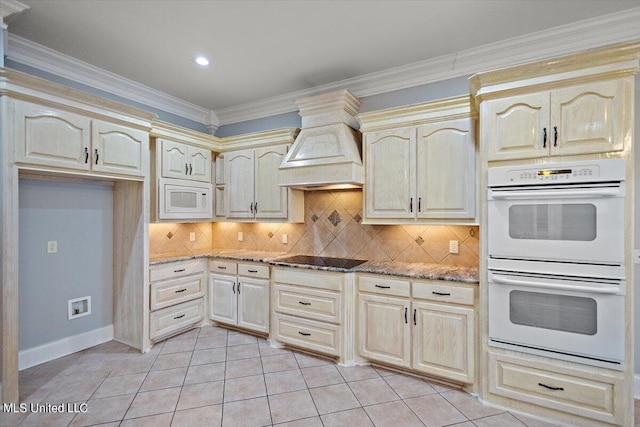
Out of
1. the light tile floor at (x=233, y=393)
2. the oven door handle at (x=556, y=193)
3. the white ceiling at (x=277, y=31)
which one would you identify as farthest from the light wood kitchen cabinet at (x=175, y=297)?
the oven door handle at (x=556, y=193)

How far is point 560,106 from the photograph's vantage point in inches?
80.0

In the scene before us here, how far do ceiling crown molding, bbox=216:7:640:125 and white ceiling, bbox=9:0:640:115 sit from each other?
80 mm

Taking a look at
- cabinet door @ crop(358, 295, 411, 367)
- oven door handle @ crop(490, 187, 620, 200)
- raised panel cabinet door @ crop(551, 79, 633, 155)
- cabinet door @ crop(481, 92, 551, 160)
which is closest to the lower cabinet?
cabinet door @ crop(358, 295, 411, 367)

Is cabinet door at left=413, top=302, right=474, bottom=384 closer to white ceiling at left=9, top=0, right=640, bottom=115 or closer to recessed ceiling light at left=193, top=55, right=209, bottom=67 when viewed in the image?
white ceiling at left=9, top=0, right=640, bottom=115

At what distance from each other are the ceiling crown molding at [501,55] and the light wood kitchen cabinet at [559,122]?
2.67 ft

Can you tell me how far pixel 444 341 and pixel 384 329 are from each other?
1.60 feet

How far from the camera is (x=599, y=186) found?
1909 millimetres

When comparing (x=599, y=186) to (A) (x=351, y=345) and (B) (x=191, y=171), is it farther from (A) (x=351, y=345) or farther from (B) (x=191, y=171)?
(B) (x=191, y=171)

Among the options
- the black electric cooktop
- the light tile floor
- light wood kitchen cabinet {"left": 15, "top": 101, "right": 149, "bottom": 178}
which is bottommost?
the light tile floor

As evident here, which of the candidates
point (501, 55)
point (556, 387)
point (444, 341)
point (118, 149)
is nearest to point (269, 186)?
point (118, 149)

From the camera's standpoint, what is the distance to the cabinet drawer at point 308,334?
2875 millimetres

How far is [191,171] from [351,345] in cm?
264

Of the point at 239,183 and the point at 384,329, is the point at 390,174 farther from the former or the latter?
the point at 239,183

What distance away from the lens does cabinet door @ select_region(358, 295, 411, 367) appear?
2617mm
